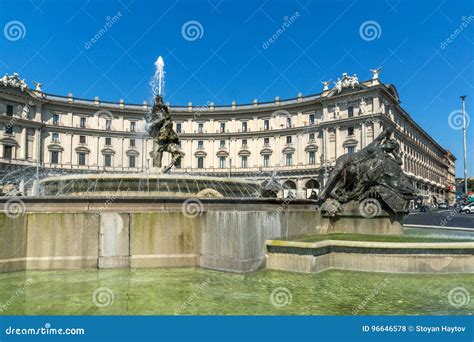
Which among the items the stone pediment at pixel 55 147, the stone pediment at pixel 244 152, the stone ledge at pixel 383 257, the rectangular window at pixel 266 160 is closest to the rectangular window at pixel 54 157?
the stone pediment at pixel 55 147

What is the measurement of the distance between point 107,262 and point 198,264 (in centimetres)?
174

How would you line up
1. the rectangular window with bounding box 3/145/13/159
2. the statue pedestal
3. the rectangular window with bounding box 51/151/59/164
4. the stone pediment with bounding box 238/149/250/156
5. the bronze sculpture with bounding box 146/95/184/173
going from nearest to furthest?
the statue pedestal → the bronze sculpture with bounding box 146/95/184/173 → the rectangular window with bounding box 3/145/13/159 → the rectangular window with bounding box 51/151/59/164 → the stone pediment with bounding box 238/149/250/156

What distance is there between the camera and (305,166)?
65.9 meters

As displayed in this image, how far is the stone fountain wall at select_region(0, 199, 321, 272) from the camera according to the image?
6602mm

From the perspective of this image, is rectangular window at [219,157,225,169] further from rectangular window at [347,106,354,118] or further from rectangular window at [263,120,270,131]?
rectangular window at [347,106,354,118]

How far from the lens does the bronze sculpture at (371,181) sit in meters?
9.16

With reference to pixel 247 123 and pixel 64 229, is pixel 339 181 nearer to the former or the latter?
pixel 64 229

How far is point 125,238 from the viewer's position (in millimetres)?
6793

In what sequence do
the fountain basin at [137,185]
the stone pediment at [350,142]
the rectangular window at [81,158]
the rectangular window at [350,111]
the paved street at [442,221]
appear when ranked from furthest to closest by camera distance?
the rectangular window at [81,158] < the rectangular window at [350,111] < the stone pediment at [350,142] < the paved street at [442,221] < the fountain basin at [137,185]

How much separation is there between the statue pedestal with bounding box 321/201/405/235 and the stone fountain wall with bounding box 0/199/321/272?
3.09 meters

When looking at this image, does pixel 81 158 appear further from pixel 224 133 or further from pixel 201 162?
pixel 224 133

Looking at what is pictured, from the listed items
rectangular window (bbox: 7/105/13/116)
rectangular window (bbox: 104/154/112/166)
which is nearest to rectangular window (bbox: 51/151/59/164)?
rectangular window (bbox: 104/154/112/166)

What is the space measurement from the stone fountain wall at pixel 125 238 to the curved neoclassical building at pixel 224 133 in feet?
168

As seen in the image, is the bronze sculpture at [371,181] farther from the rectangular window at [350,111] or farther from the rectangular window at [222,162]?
the rectangular window at [222,162]
